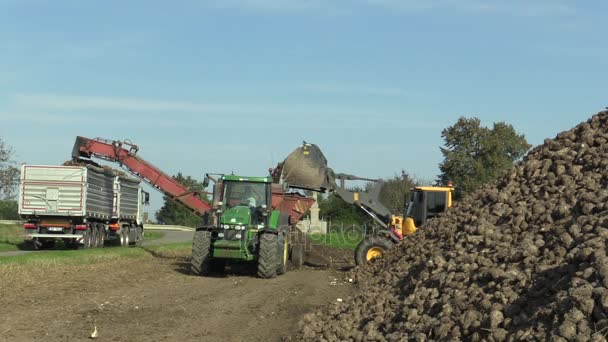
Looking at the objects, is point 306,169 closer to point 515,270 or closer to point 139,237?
point 515,270

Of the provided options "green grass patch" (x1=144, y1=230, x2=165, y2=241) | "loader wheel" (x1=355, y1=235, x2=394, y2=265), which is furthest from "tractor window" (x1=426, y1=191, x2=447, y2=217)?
"green grass patch" (x1=144, y1=230, x2=165, y2=241)

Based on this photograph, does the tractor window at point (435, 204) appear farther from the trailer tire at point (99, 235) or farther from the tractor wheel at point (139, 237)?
the tractor wheel at point (139, 237)

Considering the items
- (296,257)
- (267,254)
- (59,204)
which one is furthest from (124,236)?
(267,254)

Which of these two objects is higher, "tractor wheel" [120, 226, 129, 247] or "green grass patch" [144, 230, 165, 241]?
"tractor wheel" [120, 226, 129, 247]

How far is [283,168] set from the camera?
23078 mm

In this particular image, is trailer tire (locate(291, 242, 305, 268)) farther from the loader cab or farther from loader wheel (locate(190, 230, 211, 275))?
loader wheel (locate(190, 230, 211, 275))

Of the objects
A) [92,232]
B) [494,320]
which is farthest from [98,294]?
[92,232]

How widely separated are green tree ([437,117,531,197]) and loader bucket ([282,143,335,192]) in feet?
85.0

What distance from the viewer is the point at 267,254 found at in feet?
62.2

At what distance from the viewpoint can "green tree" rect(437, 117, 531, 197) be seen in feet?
158

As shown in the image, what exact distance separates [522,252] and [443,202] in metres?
13.0

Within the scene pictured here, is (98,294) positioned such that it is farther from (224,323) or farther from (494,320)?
(494,320)

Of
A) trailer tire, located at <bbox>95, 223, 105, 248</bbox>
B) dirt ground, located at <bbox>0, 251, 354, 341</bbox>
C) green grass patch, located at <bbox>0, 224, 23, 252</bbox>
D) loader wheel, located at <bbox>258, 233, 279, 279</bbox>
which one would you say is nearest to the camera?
dirt ground, located at <bbox>0, 251, 354, 341</bbox>

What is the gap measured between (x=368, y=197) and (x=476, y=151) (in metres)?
27.1
